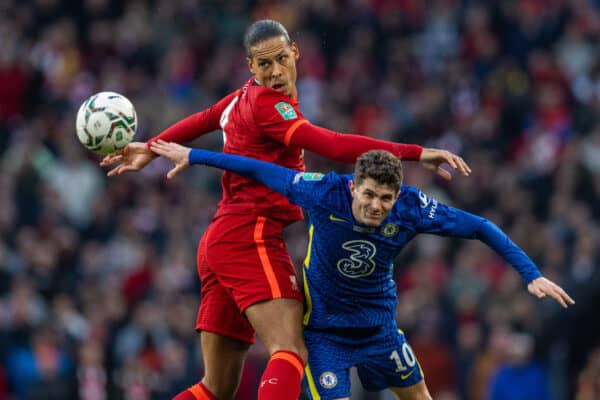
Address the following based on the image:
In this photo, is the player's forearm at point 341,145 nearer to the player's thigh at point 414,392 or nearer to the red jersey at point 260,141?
the red jersey at point 260,141

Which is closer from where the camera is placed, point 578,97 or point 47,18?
point 578,97

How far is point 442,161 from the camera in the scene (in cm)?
700

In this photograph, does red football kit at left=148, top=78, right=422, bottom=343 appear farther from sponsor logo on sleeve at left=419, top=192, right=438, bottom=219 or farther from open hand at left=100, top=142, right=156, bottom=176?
open hand at left=100, top=142, right=156, bottom=176

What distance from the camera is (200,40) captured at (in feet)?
56.5

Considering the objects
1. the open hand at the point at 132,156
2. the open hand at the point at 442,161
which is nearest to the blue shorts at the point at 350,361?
the open hand at the point at 442,161

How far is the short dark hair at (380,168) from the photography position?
681cm

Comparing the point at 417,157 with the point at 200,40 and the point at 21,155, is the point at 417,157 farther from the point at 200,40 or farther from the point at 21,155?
the point at 200,40

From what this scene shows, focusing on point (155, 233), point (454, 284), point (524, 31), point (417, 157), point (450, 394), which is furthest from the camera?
point (524, 31)

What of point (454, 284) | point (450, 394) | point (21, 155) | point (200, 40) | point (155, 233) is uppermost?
point (200, 40)

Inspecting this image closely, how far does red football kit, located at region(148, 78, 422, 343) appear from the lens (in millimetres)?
7102

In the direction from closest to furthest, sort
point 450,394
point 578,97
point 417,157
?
point 417,157, point 450,394, point 578,97

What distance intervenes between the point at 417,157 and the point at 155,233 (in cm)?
773

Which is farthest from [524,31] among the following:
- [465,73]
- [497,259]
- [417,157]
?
[417,157]

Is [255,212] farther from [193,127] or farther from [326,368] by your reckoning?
[326,368]
